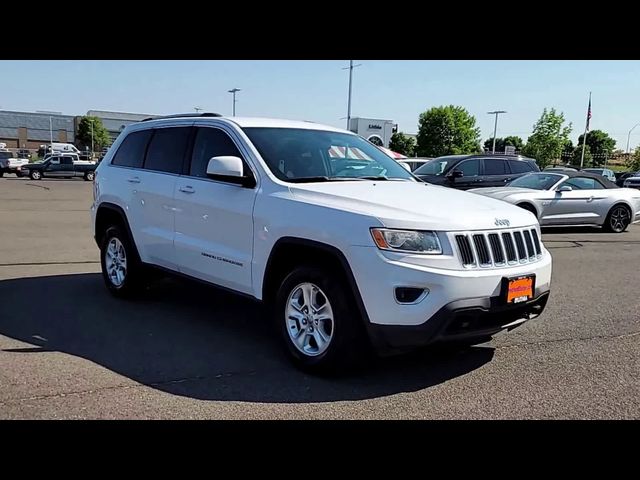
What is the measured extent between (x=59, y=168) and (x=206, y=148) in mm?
38258

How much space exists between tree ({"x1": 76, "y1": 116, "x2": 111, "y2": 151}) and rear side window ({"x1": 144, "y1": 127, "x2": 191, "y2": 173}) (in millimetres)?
98667

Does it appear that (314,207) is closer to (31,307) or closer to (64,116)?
(31,307)

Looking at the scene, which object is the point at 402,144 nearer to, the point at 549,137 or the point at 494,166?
the point at 549,137

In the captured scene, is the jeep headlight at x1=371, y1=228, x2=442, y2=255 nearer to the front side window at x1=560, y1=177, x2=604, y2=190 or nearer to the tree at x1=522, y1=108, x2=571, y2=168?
the front side window at x1=560, y1=177, x2=604, y2=190

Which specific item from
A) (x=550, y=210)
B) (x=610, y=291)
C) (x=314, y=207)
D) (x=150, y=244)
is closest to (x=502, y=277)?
(x=314, y=207)

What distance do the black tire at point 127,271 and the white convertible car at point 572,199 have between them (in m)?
8.79

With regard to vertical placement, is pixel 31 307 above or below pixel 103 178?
below

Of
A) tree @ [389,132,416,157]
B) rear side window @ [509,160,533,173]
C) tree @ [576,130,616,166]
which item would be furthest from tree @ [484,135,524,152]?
rear side window @ [509,160,533,173]

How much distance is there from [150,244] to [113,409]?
261 cm

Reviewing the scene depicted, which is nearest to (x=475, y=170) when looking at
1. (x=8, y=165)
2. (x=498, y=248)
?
(x=498, y=248)

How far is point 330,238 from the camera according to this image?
416 cm

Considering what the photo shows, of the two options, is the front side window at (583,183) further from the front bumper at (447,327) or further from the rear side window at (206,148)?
the front bumper at (447,327)
